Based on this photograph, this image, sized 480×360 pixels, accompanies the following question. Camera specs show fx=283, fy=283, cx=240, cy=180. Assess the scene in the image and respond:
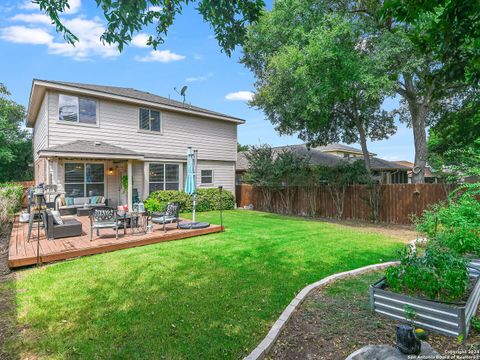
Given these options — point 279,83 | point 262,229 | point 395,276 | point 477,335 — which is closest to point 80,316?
point 395,276

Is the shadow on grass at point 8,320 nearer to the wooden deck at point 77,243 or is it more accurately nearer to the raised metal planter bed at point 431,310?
the wooden deck at point 77,243

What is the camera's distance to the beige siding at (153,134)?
11938 mm

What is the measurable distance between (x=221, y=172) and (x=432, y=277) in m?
14.7

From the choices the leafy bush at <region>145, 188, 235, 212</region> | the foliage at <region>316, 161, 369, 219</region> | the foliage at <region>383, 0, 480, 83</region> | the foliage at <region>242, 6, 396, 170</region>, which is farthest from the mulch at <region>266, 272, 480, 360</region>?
the leafy bush at <region>145, 188, 235, 212</region>

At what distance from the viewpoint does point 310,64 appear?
1083cm

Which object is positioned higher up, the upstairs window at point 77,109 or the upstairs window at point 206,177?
the upstairs window at point 77,109

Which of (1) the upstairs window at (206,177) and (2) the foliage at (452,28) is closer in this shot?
(2) the foliage at (452,28)

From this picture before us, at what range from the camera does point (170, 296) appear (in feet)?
14.6

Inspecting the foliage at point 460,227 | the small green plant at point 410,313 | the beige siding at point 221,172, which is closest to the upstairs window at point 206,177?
the beige siding at point 221,172

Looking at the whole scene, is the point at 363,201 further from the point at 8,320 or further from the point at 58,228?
the point at 8,320

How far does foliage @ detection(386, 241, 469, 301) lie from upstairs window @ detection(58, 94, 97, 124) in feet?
42.5

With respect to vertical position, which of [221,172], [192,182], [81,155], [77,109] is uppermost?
[77,109]

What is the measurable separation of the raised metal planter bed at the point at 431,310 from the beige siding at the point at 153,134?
12.6 metres

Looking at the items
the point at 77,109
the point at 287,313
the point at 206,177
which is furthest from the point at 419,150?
the point at 77,109
